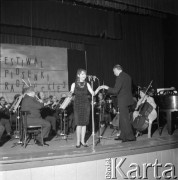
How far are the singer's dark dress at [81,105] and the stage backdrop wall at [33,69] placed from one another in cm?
405

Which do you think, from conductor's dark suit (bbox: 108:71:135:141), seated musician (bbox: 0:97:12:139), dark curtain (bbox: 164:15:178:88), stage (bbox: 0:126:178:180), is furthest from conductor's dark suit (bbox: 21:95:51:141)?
dark curtain (bbox: 164:15:178:88)

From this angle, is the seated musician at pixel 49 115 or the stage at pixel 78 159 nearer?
the stage at pixel 78 159

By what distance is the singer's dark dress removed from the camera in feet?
15.0

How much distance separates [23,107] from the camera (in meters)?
5.07

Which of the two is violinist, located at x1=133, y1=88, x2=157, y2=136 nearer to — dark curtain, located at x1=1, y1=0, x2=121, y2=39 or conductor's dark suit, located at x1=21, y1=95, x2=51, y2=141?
conductor's dark suit, located at x1=21, y1=95, x2=51, y2=141

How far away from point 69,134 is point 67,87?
10.5ft

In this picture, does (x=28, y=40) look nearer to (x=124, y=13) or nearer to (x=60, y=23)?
(x=60, y=23)

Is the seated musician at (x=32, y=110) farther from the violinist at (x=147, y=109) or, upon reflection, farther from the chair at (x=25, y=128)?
the violinist at (x=147, y=109)

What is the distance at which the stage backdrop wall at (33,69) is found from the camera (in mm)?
8461

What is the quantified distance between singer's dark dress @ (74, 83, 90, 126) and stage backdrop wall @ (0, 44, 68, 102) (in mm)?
4049

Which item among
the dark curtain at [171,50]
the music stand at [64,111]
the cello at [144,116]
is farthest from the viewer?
the dark curtain at [171,50]

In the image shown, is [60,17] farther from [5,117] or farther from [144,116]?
[144,116]

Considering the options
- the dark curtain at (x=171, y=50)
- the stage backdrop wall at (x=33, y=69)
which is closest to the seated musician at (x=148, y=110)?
the stage backdrop wall at (x=33, y=69)

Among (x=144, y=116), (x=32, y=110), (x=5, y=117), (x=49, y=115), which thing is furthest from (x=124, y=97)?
(x=5, y=117)
